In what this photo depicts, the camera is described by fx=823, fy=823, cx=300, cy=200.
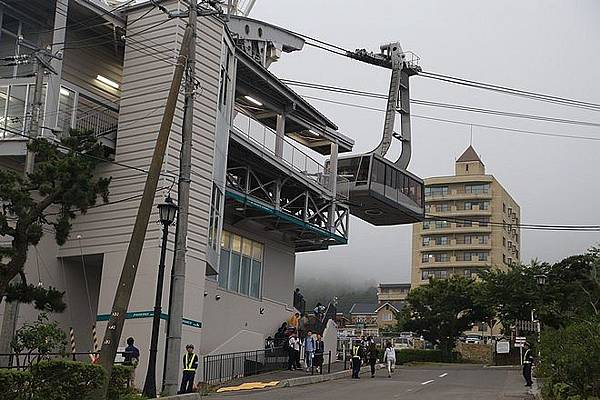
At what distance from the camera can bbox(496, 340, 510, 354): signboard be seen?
52287 mm

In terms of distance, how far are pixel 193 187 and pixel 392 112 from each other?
29352 mm

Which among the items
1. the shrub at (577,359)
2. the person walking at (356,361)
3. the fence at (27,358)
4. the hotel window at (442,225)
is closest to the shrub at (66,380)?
the fence at (27,358)

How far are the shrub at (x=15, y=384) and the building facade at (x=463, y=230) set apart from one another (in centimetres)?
9915

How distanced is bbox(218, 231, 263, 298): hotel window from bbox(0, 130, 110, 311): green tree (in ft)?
57.1

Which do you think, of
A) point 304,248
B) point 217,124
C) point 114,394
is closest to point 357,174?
point 304,248

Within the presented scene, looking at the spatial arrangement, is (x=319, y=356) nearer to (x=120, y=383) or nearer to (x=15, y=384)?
(x=120, y=383)

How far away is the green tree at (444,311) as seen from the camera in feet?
214

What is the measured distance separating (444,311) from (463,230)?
49357 mm

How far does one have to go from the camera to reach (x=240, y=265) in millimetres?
41062

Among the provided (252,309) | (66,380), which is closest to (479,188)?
(252,309)

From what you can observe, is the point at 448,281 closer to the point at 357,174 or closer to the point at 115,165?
the point at 357,174

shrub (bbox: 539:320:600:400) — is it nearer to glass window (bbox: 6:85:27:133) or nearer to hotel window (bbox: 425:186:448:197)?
glass window (bbox: 6:85:27:133)

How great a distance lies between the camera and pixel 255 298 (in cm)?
4206

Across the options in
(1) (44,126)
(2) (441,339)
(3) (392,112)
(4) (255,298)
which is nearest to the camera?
(1) (44,126)
